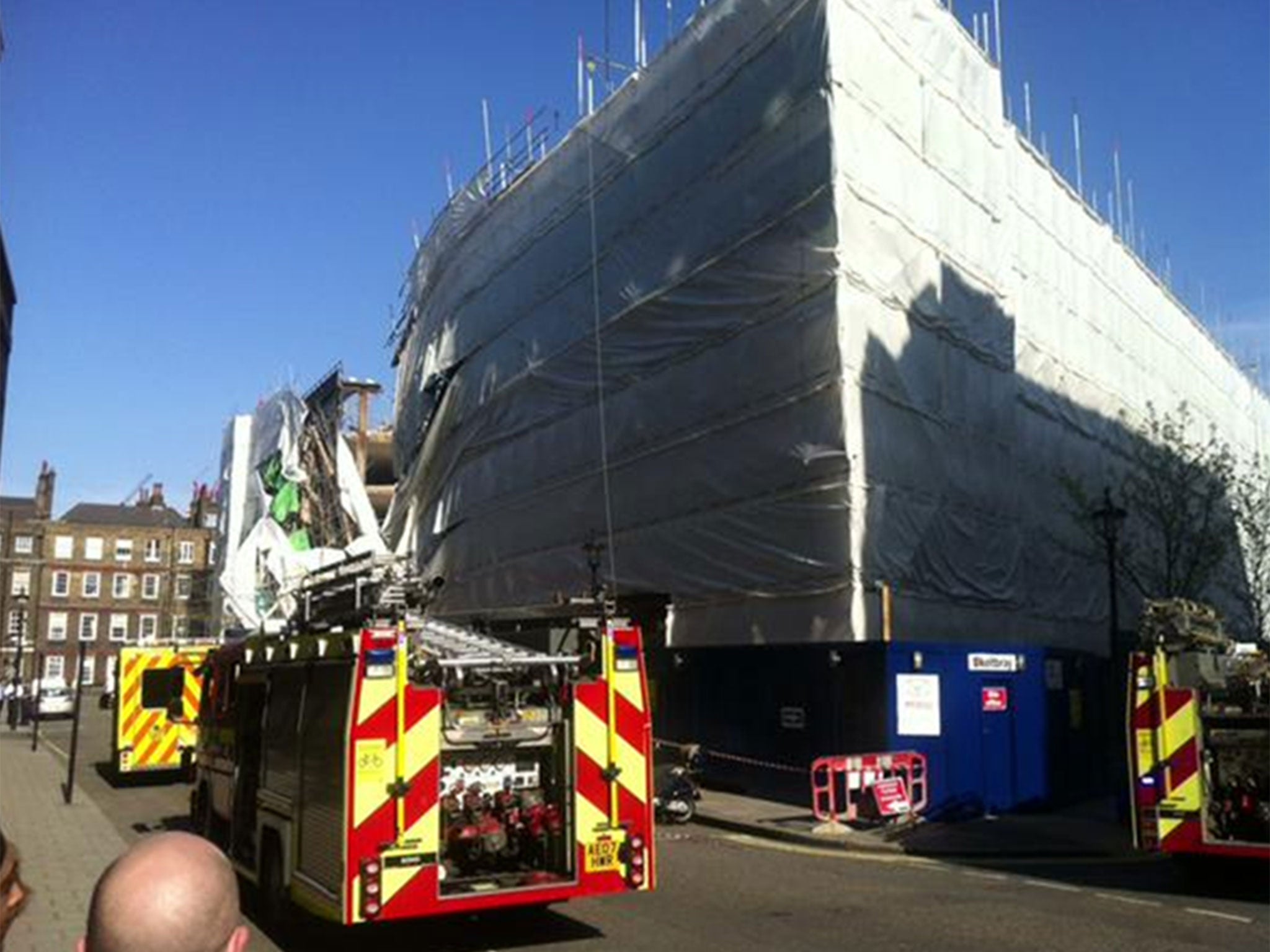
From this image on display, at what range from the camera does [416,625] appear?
9.44 meters

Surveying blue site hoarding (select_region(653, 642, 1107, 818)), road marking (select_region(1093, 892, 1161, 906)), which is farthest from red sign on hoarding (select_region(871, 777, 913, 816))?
road marking (select_region(1093, 892, 1161, 906))

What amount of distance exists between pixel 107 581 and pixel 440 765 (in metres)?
90.1

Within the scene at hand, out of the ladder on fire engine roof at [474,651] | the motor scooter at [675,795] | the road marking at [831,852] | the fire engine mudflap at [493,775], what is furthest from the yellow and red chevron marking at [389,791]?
the motor scooter at [675,795]

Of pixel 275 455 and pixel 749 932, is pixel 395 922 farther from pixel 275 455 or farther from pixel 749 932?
pixel 275 455

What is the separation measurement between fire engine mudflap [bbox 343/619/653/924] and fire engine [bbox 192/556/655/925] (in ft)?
0.04

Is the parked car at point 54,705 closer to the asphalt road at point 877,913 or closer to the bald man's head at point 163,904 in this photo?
the asphalt road at point 877,913

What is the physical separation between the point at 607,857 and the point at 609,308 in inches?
696

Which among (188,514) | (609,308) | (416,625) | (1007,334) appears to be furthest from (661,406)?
(188,514)

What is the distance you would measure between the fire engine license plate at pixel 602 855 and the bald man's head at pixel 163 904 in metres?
7.12

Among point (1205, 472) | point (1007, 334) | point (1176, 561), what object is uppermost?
point (1007, 334)

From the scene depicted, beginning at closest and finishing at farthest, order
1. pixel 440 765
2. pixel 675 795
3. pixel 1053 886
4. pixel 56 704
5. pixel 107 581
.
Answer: pixel 440 765, pixel 1053 886, pixel 675 795, pixel 56 704, pixel 107 581

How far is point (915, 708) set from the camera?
17.5 m

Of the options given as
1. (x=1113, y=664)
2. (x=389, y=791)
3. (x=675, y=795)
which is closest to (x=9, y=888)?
(x=389, y=791)

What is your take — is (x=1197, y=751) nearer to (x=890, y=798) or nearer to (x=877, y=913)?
(x=877, y=913)
